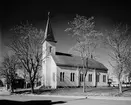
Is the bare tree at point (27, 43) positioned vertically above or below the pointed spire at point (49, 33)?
below

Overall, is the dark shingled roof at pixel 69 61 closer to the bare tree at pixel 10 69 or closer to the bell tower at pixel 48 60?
the bell tower at pixel 48 60

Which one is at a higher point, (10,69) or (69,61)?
(69,61)

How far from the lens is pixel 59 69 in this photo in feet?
118

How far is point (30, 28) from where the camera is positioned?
2588 cm

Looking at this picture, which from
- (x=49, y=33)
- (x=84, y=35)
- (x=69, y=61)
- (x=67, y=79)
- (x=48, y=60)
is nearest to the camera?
(x=84, y=35)

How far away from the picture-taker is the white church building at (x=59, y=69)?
36.2 metres

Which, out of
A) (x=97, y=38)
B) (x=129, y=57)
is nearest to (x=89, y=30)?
(x=97, y=38)

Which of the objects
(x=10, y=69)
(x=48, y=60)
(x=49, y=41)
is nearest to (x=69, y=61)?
(x=48, y=60)

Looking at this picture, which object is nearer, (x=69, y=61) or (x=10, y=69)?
(x=10, y=69)

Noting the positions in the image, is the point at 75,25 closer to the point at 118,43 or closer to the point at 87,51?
the point at 87,51

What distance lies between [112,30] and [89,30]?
406cm

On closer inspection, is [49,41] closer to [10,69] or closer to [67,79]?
[67,79]

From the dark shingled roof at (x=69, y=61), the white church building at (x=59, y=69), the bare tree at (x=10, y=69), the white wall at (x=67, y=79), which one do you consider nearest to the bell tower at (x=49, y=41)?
the white church building at (x=59, y=69)

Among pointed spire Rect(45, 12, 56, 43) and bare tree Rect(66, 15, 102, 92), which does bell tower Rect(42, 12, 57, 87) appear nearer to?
pointed spire Rect(45, 12, 56, 43)
